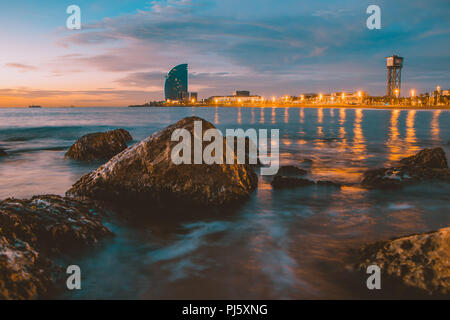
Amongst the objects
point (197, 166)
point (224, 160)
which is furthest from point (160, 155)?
point (224, 160)

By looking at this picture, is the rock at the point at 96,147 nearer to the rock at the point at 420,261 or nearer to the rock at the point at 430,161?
the rock at the point at 430,161

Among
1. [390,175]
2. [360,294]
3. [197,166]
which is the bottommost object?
[360,294]

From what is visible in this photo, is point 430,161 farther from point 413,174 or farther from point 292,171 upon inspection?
point 292,171

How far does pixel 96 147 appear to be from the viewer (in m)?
11.6

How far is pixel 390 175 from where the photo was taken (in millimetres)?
8023

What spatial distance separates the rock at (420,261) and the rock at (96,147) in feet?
33.2

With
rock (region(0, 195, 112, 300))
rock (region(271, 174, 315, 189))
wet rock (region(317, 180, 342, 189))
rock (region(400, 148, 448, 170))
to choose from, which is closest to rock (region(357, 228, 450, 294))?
rock (region(0, 195, 112, 300))

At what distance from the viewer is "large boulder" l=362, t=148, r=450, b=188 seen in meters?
7.65

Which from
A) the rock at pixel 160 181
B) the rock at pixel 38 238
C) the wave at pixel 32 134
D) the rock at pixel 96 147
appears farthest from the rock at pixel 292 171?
the wave at pixel 32 134

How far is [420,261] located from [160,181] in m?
4.15

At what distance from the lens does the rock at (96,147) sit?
11.5 m

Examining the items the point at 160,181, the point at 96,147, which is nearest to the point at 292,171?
the point at 160,181
